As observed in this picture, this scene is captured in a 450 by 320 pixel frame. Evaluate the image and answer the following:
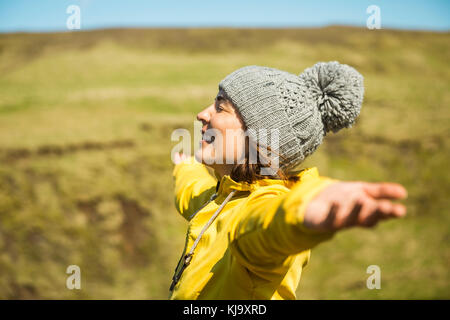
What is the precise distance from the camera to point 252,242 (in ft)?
4.20

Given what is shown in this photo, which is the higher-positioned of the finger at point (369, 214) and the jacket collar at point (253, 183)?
the finger at point (369, 214)

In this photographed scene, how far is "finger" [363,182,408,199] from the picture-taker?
922mm

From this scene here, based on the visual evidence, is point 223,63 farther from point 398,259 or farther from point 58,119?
point 398,259

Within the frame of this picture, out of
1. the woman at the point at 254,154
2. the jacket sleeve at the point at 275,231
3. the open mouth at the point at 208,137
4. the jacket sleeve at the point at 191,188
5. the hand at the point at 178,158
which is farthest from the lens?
the hand at the point at 178,158

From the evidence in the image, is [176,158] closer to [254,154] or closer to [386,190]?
[254,154]

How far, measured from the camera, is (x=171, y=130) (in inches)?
340

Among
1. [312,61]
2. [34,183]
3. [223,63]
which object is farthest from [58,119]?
[312,61]

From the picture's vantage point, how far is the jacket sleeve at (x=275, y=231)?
1083 millimetres

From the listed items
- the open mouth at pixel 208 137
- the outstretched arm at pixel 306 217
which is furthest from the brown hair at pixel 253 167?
the outstretched arm at pixel 306 217

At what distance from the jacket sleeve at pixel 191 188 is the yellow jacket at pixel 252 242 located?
1.77 feet

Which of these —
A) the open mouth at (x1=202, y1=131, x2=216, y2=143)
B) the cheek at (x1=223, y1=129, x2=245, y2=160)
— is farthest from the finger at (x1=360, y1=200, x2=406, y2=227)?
the open mouth at (x1=202, y1=131, x2=216, y2=143)

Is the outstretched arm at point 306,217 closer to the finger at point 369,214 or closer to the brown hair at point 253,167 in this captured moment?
the finger at point 369,214

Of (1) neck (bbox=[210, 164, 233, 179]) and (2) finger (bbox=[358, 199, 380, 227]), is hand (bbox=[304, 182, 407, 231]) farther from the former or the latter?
(1) neck (bbox=[210, 164, 233, 179])

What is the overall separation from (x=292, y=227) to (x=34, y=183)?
277 inches
